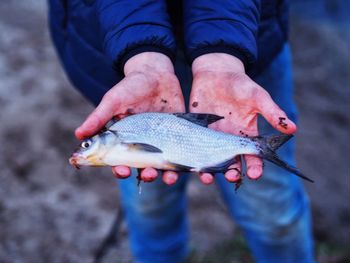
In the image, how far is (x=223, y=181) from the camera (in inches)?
99.2

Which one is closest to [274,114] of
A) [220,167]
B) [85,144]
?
[220,167]

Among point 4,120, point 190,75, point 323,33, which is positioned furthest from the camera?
point 323,33

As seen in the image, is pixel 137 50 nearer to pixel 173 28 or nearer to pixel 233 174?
pixel 173 28

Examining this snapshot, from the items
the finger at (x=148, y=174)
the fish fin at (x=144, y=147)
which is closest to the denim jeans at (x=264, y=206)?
the fish fin at (x=144, y=147)

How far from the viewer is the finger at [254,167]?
5.98 ft

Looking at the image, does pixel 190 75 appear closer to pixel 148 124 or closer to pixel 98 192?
pixel 148 124

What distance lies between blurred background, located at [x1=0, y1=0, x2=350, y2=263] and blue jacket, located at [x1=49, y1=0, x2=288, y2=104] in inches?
64.3

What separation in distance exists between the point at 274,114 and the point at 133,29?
0.71 meters

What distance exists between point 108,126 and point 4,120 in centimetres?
266

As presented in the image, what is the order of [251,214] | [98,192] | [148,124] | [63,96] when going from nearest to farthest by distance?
[148,124], [251,214], [98,192], [63,96]

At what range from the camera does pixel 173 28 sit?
223 centimetres

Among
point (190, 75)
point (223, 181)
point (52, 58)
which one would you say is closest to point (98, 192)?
point (223, 181)

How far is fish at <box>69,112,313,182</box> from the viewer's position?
195 cm

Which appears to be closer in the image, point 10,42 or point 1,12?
point 10,42
